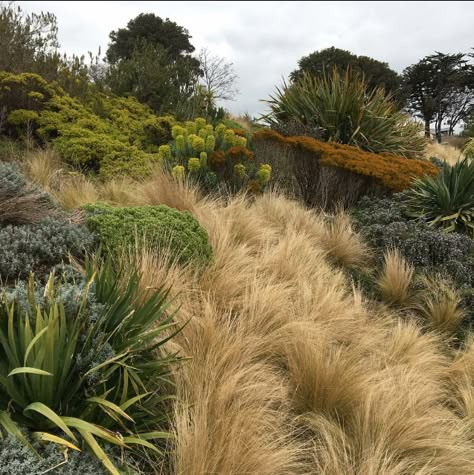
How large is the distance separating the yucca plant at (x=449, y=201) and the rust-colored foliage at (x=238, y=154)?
8.78 ft

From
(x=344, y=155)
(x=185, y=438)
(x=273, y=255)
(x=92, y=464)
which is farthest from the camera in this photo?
(x=344, y=155)

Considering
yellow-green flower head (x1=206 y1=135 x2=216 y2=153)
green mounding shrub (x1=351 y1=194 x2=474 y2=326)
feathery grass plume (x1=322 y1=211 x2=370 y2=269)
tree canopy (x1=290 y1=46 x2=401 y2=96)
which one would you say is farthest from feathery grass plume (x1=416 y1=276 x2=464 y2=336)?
tree canopy (x1=290 y1=46 x2=401 y2=96)

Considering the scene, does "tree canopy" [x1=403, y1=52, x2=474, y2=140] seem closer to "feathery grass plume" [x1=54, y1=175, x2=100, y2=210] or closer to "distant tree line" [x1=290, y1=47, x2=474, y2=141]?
"distant tree line" [x1=290, y1=47, x2=474, y2=141]

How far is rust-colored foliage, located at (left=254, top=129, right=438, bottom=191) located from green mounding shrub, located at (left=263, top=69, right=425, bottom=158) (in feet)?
7.53

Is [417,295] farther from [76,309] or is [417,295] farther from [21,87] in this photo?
[21,87]

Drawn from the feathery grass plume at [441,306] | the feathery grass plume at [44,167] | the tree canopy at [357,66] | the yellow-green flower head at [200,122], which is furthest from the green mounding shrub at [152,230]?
the tree canopy at [357,66]

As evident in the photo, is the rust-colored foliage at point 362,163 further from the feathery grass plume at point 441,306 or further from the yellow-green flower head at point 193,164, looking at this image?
the feathery grass plume at point 441,306

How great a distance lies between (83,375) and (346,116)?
999cm

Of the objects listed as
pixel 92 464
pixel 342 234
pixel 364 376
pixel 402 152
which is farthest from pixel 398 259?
pixel 402 152

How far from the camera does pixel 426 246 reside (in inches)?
223

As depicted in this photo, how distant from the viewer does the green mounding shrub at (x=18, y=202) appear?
3.77 meters

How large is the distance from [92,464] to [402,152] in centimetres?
1093

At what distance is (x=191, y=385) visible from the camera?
2385mm

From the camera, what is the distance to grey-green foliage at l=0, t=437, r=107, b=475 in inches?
63.7
